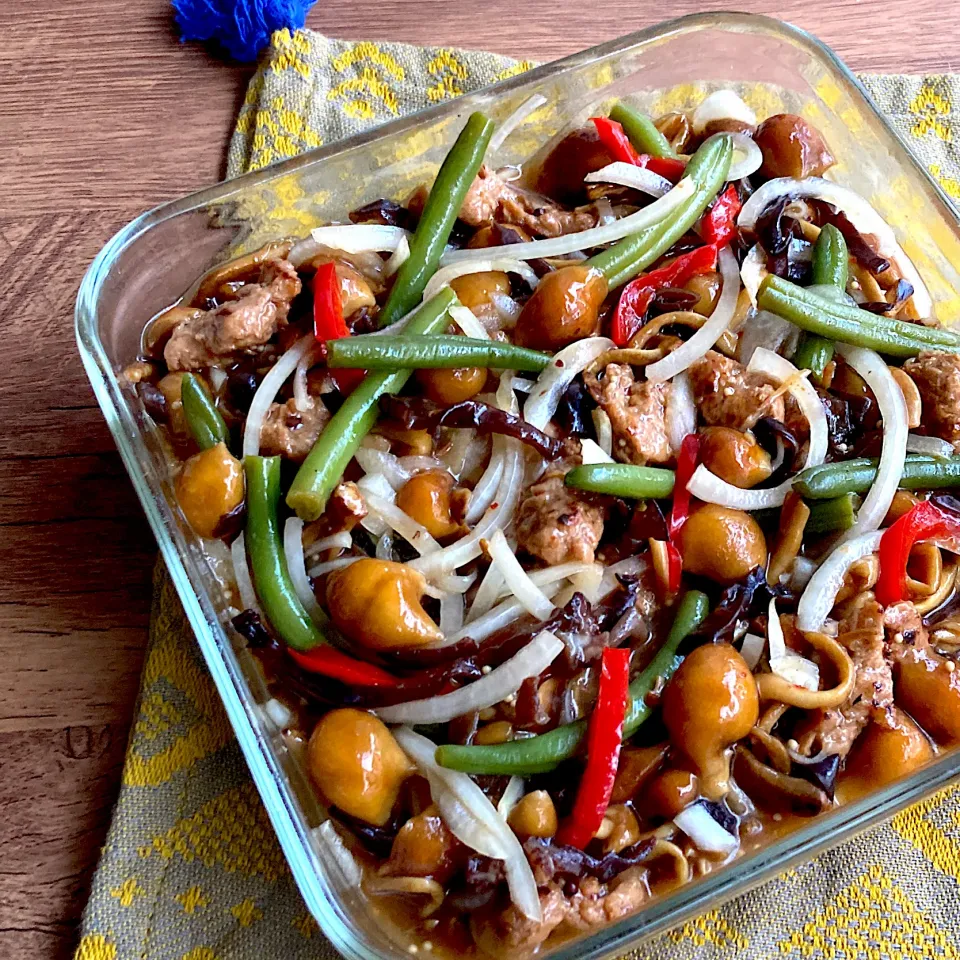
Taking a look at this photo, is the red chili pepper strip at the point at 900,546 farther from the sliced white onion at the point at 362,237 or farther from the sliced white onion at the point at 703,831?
the sliced white onion at the point at 362,237

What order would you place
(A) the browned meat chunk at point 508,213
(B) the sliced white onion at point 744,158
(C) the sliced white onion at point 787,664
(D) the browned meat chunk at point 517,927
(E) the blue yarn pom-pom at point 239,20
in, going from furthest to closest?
(E) the blue yarn pom-pom at point 239,20
(B) the sliced white onion at point 744,158
(A) the browned meat chunk at point 508,213
(C) the sliced white onion at point 787,664
(D) the browned meat chunk at point 517,927

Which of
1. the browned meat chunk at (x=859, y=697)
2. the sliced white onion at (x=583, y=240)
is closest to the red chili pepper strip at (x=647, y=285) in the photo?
the sliced white onion at (x=583, y=240)

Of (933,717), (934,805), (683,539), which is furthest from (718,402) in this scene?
(934,805)

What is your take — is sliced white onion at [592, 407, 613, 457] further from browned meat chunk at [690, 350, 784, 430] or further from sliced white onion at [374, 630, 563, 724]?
sliced white onion at [374, 630, 563, 724]

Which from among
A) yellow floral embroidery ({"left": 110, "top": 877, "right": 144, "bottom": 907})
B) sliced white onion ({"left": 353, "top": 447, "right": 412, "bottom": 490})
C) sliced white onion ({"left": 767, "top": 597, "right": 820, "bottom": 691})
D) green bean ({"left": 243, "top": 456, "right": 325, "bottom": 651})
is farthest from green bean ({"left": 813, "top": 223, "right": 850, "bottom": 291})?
yellow floral embroidery ({"left": 110, "top": 877, "right": 144, "bottom": 907})

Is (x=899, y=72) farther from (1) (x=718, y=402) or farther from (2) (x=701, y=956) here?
(2) (x=701, y=956)

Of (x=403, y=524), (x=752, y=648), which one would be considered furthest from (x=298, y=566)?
(x=752, y=648)

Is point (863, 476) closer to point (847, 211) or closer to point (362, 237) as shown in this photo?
point (847, 211)
